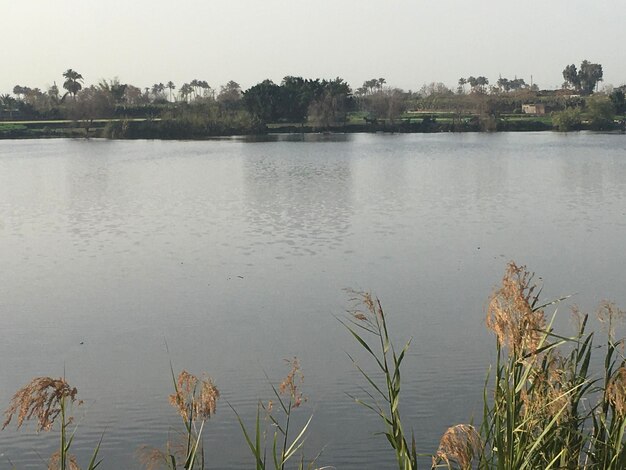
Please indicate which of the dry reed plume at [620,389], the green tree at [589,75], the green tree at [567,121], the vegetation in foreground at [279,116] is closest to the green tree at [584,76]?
the green tree at [589,75]

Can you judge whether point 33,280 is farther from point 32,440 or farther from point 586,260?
point 586,260

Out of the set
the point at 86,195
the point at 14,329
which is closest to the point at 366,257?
the point at 14,329

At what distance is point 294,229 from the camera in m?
19.2

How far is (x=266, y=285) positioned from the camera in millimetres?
13234

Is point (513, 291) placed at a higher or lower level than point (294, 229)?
higher

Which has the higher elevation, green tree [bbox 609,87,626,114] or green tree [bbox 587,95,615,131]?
green tree [bbox 609,87,626,114]

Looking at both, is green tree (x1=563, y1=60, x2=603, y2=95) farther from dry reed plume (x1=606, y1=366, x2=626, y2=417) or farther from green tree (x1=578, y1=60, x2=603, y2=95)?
dry reed plume (x1=606, y1=366, x2=626, y2=417)

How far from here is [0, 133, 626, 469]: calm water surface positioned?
7.89 metres

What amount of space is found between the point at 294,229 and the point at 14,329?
9013 millimetres

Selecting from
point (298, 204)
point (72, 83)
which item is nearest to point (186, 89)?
point (72, 83)

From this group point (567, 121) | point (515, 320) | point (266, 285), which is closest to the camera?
point (515, 320)

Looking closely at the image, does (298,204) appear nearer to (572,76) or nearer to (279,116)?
(279,116)

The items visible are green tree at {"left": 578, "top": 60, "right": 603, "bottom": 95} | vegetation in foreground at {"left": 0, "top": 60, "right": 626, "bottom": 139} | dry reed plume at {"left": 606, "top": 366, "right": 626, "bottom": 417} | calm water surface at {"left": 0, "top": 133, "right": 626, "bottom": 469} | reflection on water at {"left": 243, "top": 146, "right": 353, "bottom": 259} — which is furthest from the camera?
green tree at {"left": 578, "top": 60, "right": 603, "bottom": 95}

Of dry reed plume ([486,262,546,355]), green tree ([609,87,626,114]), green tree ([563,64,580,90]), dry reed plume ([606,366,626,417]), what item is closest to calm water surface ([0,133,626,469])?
dry reed plume ([606,366,626,417])
